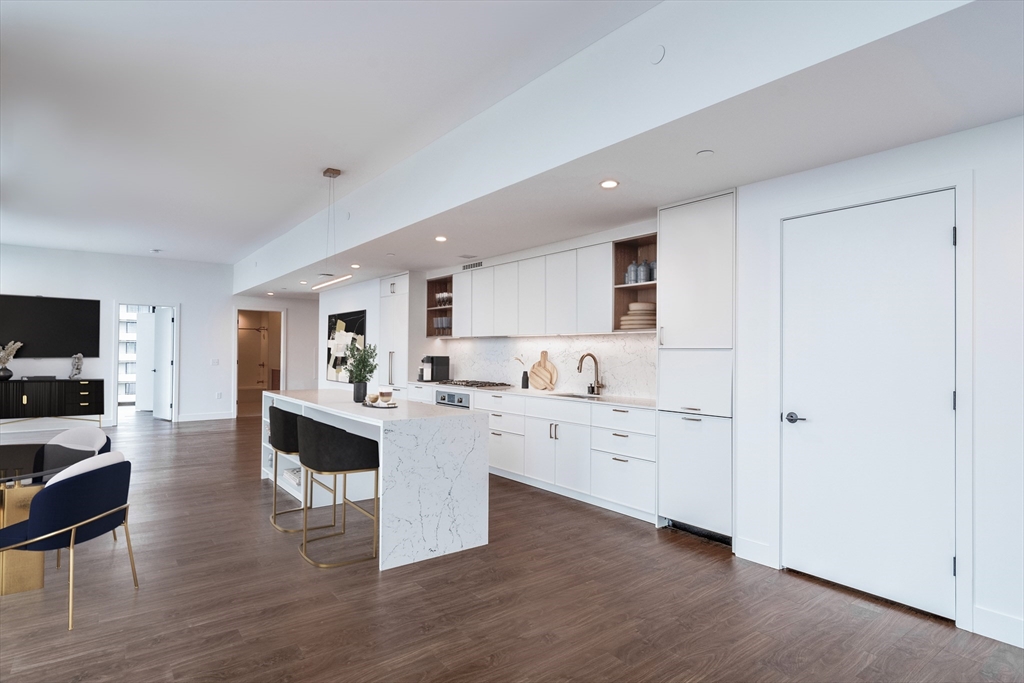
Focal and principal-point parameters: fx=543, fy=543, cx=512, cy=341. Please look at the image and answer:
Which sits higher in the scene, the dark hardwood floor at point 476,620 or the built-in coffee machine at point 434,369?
the built-in coffee machine at point 434,369

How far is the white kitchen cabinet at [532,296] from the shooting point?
5676mm

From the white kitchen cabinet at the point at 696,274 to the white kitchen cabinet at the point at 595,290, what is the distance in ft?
2.60

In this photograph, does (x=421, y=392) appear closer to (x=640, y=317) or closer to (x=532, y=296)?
(x=532, y=296)

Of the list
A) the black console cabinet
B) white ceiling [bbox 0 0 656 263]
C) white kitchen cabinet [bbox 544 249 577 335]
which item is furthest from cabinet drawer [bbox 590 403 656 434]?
the black console cabinet

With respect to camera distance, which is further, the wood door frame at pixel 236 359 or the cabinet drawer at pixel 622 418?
the wood door frame at pixel 236 359

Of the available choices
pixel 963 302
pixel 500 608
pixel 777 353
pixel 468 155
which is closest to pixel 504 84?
pixel 468 155

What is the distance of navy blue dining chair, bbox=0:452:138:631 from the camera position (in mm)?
2508

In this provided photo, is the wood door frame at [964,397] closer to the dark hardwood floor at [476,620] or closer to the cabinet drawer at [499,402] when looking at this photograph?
the dark hardwood floor at [476,620]

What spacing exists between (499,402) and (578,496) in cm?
136

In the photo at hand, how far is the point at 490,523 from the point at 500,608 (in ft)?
4.60

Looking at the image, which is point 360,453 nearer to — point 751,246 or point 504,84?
point 504,84

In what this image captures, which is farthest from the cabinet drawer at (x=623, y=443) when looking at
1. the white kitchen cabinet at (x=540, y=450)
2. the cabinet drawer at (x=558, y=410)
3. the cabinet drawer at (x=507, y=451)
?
the cabinet drawer at (x=507, y=451)

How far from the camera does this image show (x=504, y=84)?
135 inches

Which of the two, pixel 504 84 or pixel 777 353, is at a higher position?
pixel 504 84
